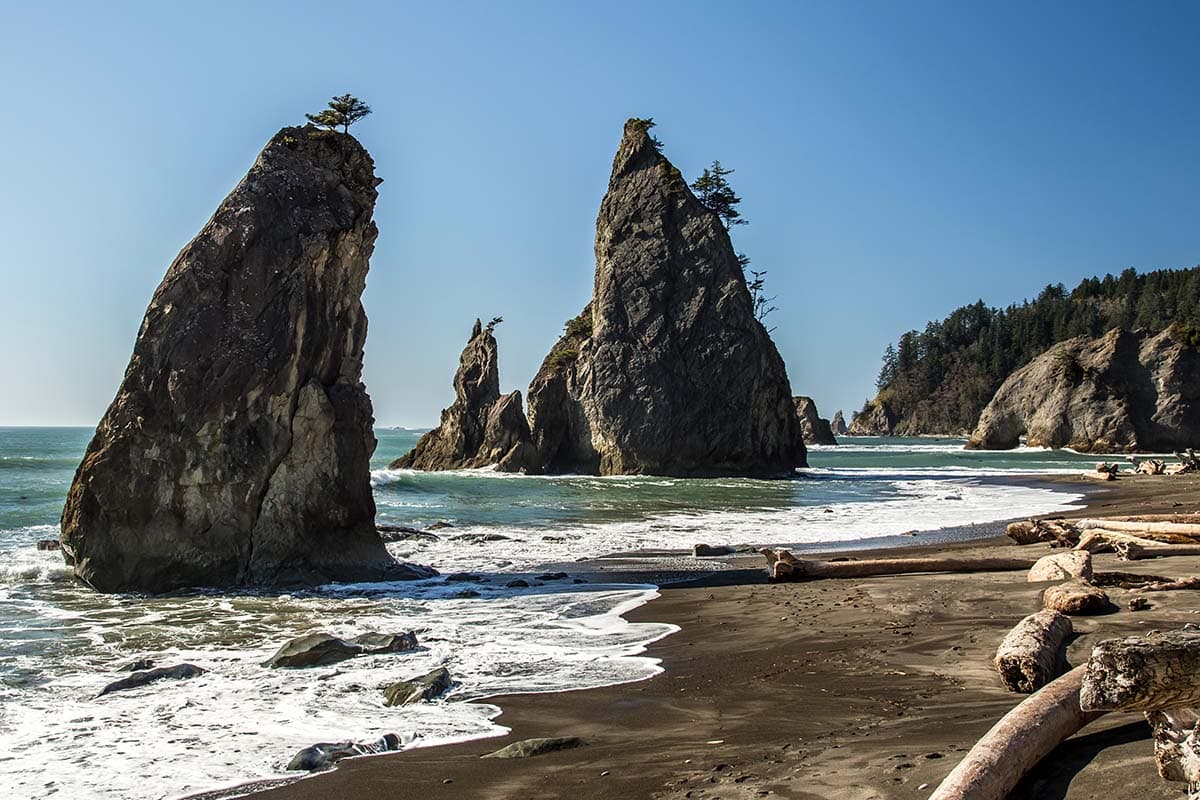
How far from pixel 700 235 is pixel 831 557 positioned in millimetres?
48565

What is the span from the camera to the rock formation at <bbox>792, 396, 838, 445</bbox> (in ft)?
376

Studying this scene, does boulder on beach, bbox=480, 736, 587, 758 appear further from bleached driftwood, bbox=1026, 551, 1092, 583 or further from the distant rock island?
the distant rock island

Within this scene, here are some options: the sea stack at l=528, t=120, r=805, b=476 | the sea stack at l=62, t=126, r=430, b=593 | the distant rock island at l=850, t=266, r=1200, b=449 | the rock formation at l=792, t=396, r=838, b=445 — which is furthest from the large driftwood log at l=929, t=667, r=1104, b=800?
the distant rock island at l=850, t=266, r=1200, b=449

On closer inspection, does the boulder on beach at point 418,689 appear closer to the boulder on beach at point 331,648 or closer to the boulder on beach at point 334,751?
the boulder on beach at point 334,751

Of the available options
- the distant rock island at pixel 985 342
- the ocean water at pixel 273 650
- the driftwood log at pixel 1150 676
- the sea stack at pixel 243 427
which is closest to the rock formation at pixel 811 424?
the distant rock island at pixel 985 342

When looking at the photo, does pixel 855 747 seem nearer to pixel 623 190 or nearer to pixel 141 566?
pixel 141 566

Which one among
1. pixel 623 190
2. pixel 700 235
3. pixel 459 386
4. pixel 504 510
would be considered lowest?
pixel 504 510

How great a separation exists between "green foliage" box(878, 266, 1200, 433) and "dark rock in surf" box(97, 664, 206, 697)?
144m

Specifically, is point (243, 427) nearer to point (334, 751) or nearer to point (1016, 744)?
point (334, 751)

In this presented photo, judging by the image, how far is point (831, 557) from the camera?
1630 centimetres

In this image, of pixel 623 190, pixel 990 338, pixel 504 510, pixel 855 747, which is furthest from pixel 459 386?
pixel 990 338

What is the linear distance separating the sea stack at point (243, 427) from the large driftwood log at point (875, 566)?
19.4 feet

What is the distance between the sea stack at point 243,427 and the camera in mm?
13938

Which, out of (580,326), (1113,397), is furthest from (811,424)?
(580,326)
